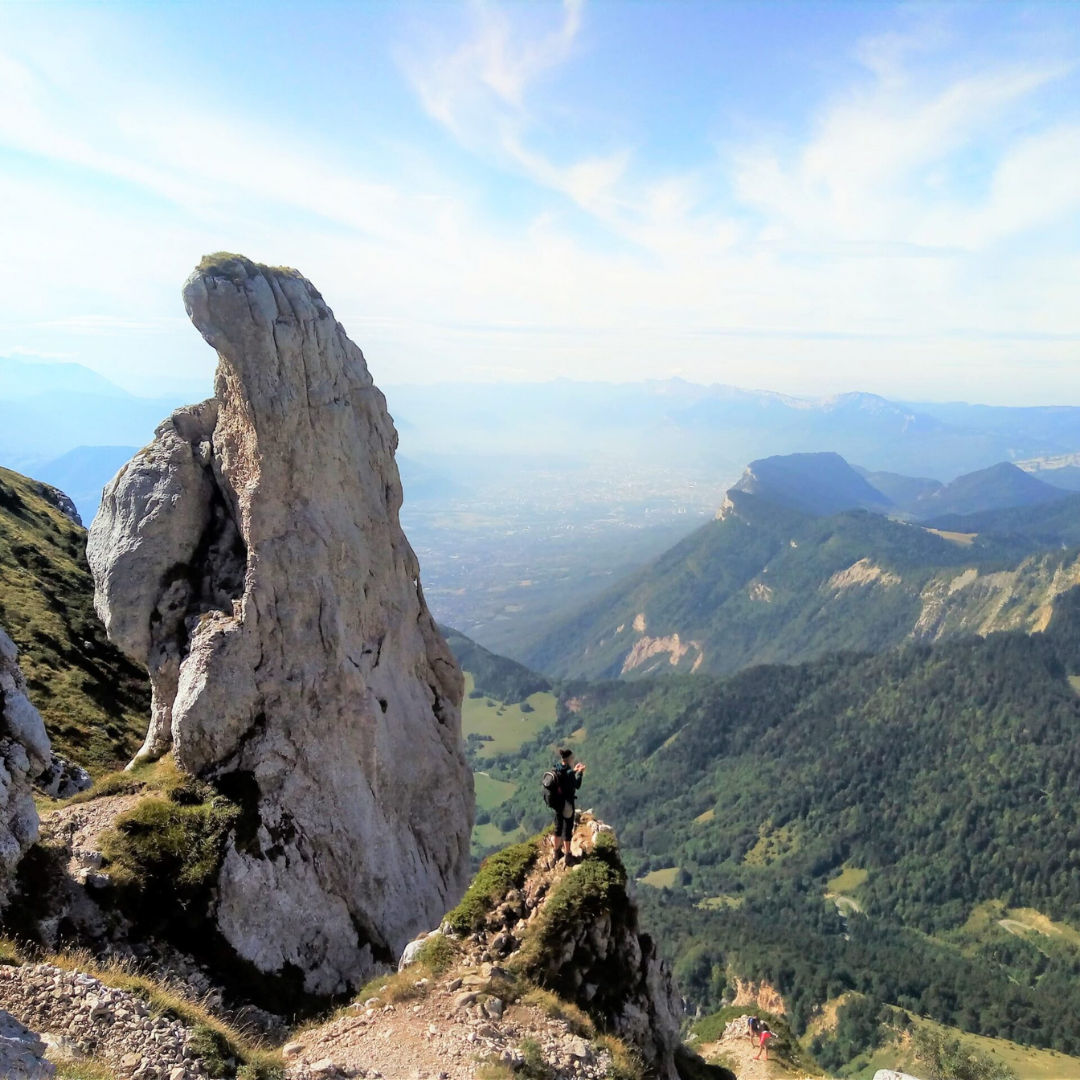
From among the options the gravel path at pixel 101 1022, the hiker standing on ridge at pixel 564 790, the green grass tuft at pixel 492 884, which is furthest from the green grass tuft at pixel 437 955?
the gravel path at pixel 101 1022

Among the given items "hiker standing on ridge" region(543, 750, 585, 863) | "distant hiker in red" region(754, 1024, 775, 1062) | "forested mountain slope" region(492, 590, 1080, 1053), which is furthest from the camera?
"forested mountain slope" region(492, 590, 1080, 1053)

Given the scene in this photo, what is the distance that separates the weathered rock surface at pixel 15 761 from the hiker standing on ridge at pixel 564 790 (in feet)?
46.3

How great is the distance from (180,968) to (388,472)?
20771 millimetres

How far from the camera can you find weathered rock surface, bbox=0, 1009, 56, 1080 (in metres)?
10.1

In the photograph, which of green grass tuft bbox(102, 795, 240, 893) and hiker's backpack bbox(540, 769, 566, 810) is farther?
green grass tuft bbox(102, 795, 240, 893)

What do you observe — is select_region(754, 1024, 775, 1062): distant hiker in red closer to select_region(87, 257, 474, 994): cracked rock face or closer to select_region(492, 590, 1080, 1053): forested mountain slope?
select_region(87, 257, 474, 994): cracked rock face

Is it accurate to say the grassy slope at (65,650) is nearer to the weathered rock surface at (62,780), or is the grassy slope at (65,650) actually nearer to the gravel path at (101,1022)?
the weathered rock surface at (62,780)

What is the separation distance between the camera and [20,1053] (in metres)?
10.4

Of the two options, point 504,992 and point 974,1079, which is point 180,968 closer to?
point 504,992

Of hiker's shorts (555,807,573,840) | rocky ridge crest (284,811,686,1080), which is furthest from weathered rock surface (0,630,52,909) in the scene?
hiker's shorts (555,807,573,840)

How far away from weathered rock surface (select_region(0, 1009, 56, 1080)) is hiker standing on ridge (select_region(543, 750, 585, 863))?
40.5 ft

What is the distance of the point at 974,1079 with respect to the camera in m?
55.0

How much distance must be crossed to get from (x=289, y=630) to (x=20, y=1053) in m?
18.5

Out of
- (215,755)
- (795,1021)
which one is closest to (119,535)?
(215,755)
